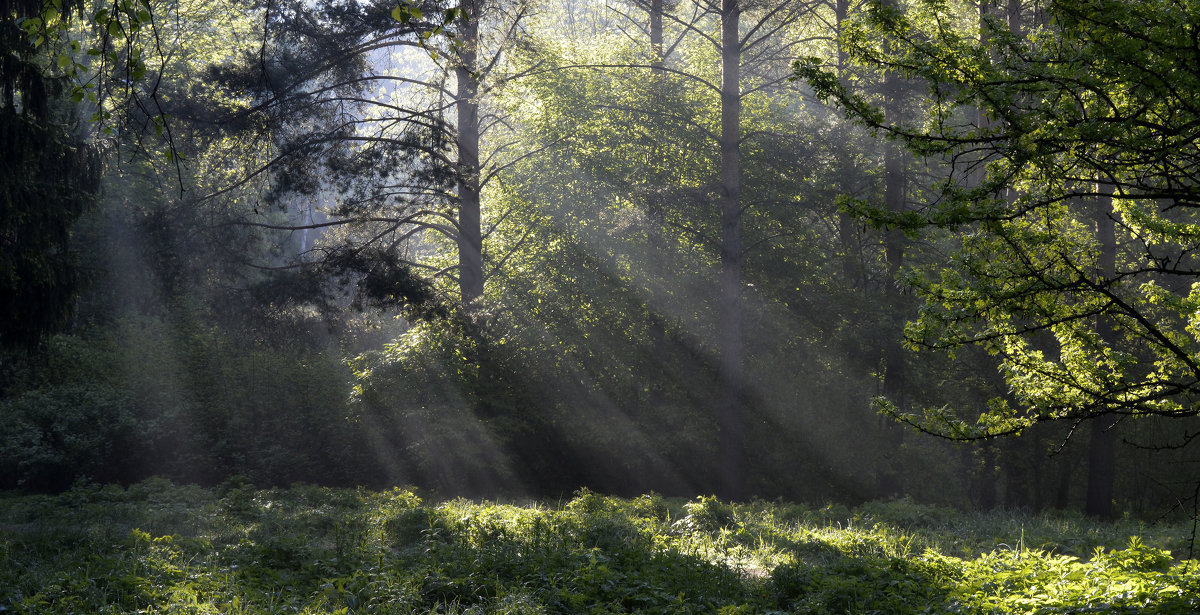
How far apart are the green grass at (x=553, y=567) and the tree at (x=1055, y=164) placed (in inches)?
47.4

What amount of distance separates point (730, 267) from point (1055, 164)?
36.0ft

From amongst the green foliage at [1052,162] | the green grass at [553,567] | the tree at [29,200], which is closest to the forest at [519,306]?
the tree at [29,200]

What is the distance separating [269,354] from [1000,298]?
1949 centimetres

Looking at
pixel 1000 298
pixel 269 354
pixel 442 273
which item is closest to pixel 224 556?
pixel 1000 298

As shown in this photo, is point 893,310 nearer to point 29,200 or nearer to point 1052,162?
point 1052,162

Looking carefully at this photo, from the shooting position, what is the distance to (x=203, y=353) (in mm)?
22016

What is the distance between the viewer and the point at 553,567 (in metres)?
6.94

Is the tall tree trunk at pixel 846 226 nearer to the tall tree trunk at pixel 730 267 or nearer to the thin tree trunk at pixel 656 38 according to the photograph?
the tall tree trunk at pixel 730 267

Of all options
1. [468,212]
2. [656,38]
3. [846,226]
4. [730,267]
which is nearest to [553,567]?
[730,267]

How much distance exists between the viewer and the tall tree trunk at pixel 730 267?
1673cm

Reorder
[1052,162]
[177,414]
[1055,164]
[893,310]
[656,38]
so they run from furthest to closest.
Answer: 1. [656,38]
2. [177,414]
3. [893,310]
4. [1055,164]
5. [1052,162]

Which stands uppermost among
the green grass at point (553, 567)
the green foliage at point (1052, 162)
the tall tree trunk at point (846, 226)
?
the tall tree trunk at point (846, 226)

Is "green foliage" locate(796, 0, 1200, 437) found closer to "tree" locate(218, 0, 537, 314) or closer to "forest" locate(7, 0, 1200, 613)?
"forest" locate(7, 0, 1200, 613)

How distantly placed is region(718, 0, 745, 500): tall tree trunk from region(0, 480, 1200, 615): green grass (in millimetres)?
6381
